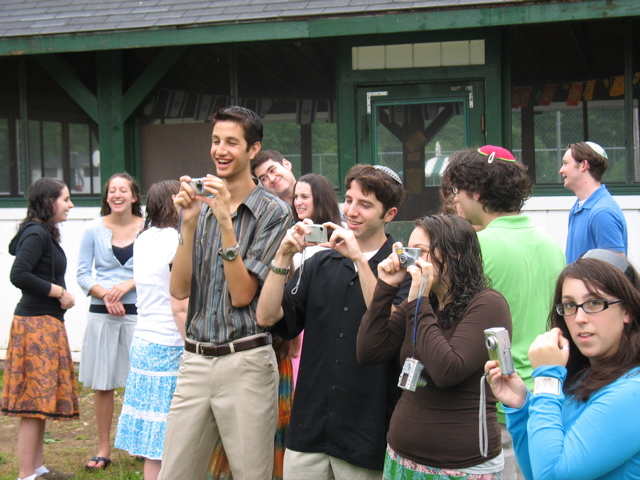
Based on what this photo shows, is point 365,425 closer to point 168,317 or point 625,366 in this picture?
point 625,366

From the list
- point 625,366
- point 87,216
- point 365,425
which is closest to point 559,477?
point 625,366

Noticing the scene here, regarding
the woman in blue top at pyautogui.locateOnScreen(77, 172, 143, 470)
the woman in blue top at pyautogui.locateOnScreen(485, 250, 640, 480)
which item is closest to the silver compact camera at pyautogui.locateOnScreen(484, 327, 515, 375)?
the woman in blue top at pyautogui.locateOnScreen(485, 250, 640, 480)

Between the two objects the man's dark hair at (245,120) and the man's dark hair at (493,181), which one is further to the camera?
the man's dark hair at (245,120)

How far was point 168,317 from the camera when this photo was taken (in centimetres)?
443

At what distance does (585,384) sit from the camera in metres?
2.10

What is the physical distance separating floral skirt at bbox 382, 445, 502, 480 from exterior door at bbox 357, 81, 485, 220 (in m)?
4.46

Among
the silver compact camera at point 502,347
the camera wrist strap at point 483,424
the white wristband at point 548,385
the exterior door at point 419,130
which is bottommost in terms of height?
the camera wrist strap at point 483,424

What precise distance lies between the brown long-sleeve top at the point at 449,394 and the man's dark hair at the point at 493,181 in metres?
0.56

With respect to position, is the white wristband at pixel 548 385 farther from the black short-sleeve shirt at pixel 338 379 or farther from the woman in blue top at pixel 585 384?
the black short-sleeve shirt at pixel 338 379

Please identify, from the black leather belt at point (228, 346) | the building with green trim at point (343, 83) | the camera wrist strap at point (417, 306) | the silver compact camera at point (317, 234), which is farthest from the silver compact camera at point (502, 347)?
the building with green trim at point (343, 83)

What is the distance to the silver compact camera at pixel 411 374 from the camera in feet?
8.75

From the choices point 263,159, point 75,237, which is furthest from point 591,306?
point 75,237

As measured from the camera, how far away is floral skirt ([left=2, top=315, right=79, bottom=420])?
4.96 meters

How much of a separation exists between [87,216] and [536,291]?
5835mm
